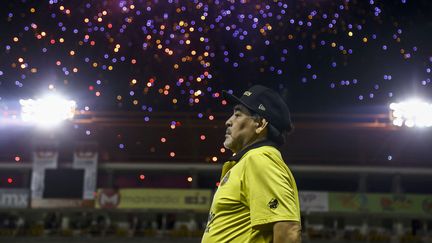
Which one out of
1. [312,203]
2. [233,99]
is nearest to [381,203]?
[312,203]

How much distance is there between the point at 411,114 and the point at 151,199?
1304 centimetres

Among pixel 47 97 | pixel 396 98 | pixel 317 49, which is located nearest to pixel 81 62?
pixel 47 97

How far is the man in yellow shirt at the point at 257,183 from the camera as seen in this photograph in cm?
182

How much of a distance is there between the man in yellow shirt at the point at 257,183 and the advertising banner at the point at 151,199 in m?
18.6

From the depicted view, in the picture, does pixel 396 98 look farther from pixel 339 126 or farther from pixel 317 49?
pixel 317 49

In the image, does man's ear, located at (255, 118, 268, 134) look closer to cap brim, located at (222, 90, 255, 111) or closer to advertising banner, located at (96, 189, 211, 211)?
cap brim, located at (222, 90, 255, 111)

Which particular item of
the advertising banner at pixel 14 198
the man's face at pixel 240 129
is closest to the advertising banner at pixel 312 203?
the advertising banner at pixel 14 198

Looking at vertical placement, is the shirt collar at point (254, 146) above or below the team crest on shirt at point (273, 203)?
above

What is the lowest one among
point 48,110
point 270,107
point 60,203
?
point 60,203

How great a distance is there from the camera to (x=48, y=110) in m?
25.1

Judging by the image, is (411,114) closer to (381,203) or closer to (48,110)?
(381,203)

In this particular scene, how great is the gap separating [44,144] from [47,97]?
4073 mm

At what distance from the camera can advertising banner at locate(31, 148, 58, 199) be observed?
21406 millimetres

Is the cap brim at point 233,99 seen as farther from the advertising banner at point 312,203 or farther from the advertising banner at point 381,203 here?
the advertising banner at point 381,203
